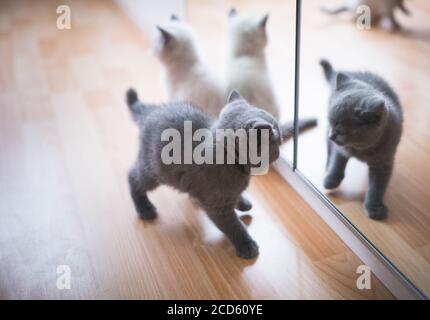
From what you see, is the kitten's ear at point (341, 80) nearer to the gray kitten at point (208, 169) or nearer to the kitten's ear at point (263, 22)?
the gray kitten at point (208, 169)

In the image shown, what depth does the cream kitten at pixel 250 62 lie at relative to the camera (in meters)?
1.44

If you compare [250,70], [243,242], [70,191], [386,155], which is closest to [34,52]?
[70,191]

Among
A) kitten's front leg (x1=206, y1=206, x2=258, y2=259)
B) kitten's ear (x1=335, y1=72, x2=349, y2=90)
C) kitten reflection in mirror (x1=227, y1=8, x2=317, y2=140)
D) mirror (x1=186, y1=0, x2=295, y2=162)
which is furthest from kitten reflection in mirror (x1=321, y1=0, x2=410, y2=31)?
kitten's front leg (x1=206, y1=206, x2=258, y2=259)

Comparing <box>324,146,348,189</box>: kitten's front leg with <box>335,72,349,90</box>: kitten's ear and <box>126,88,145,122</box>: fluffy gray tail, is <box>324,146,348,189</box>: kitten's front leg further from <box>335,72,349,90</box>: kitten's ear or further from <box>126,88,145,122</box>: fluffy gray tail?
<box>126,88,145,122</box>: fluffy gray tail

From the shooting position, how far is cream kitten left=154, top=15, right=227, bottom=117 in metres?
1.48

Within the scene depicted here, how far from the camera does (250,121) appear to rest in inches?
40.3

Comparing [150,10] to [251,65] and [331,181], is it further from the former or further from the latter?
[331,181]

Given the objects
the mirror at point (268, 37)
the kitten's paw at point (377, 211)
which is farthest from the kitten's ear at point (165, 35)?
the kitten's paw at point (377, 211)

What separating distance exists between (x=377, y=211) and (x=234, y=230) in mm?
383

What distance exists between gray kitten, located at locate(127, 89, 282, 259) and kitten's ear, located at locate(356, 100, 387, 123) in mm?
195

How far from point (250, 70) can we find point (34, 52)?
1284 mm

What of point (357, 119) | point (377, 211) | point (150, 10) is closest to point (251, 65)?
point (357, 119)
